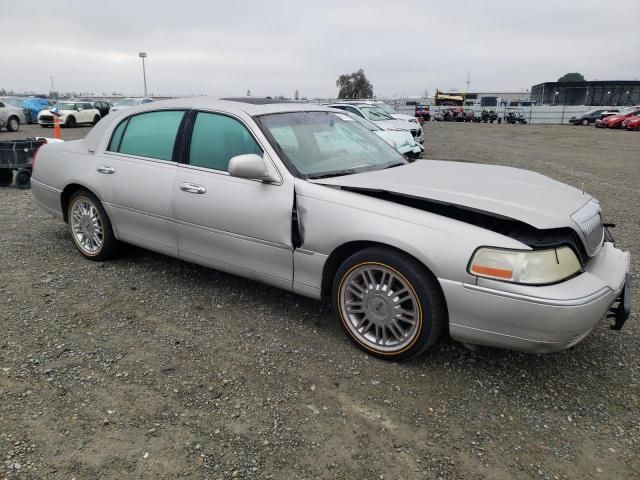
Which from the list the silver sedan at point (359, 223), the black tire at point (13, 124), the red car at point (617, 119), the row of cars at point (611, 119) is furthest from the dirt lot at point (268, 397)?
the red car at point (617, 119)

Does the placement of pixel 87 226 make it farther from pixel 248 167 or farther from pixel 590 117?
pixel 590 117

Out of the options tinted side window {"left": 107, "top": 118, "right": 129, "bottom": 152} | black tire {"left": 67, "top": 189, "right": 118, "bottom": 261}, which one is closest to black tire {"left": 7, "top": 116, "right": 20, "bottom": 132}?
black tire {"left": 67, "top": 189, "right": 118, "bottom": 261}

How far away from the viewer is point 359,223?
9.66 feet

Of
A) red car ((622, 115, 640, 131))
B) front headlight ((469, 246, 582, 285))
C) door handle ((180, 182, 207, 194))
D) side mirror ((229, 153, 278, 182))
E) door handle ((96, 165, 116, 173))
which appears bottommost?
front headlight ((469, 246, 582, 285))

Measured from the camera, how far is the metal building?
245 ft

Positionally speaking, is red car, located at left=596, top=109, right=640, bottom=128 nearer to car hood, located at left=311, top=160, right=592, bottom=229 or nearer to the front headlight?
car hood, located at left=311, top=160, right=592, bottom=229

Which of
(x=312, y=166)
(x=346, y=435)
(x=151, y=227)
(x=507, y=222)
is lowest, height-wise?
(x=346, y=435)

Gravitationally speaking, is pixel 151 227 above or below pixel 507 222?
below

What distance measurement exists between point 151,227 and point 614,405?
3.46 m

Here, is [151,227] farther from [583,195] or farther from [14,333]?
[583,195]

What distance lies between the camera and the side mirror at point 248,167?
10.3 feet

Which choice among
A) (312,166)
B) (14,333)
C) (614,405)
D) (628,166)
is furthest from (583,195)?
(628,166)

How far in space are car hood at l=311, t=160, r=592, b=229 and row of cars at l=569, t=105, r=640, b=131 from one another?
31785 mm

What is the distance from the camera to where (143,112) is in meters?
4.28
